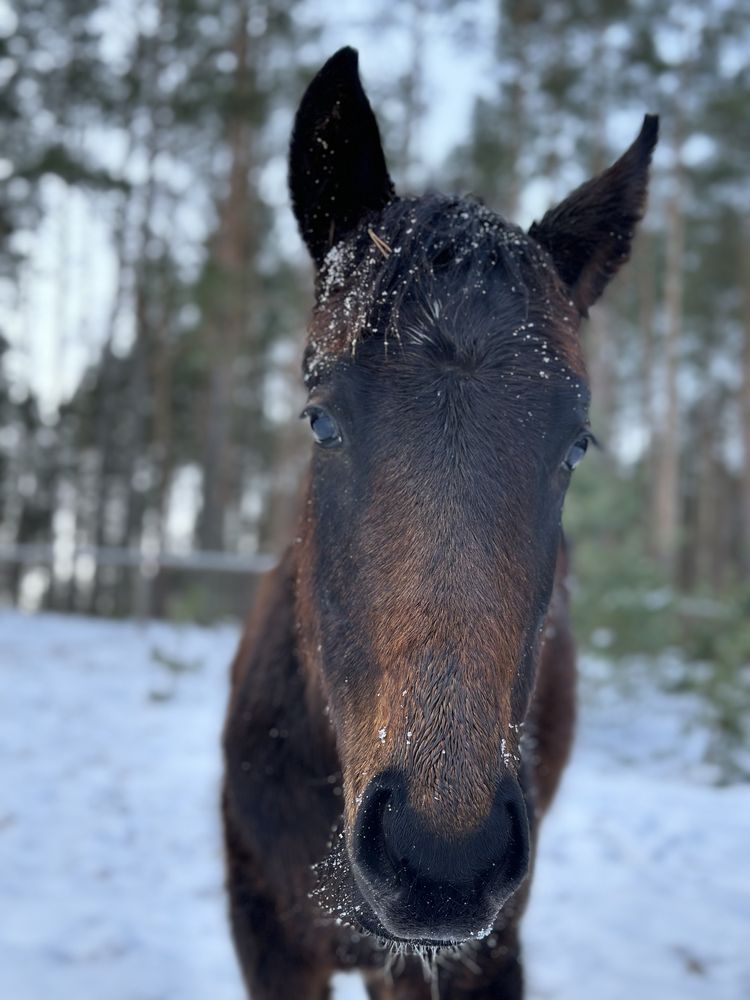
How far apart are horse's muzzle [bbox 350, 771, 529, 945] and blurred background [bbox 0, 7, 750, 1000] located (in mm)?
2767

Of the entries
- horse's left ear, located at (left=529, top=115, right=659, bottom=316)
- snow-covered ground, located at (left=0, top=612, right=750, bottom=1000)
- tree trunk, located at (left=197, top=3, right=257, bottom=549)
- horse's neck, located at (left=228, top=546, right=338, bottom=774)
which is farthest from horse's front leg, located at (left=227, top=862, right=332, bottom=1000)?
tree trunk, located at (left=197, top=3, right=257, bottom=549)

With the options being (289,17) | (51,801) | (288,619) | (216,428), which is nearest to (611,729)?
(51,801)

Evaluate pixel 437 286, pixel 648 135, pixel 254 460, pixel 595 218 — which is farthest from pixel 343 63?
pixel 254 460

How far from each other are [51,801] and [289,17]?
1615cm

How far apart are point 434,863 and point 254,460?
3299 centimetres

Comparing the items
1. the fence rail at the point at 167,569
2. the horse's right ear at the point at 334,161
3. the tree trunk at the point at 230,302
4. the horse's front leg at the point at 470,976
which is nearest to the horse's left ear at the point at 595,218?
the horse's right ear at the point at 334,161

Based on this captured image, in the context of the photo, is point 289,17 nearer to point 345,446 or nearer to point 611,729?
point 611,729

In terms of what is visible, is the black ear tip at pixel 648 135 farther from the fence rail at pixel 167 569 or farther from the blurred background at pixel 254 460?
the fence rail at pixel 167 569

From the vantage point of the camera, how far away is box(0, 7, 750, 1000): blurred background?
4688 mm

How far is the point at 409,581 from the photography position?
168 cm

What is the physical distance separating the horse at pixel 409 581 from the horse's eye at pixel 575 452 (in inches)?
0.4

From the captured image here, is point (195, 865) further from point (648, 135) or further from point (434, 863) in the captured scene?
point (648, 135)

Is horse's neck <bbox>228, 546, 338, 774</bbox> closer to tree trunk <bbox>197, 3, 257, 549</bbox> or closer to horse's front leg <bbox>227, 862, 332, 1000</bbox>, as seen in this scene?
horse's front leg <bbox>227, 862, 332, 1000</bbox>

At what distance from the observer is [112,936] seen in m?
3.99
